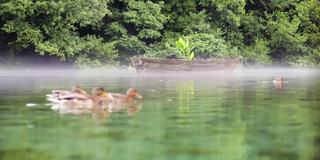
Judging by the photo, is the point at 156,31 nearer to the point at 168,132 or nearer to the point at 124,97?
the point at 124,97

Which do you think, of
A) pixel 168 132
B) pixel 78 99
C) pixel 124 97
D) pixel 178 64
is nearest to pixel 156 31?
pixel 178 64

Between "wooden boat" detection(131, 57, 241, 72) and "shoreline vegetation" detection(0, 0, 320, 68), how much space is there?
8.69 feet

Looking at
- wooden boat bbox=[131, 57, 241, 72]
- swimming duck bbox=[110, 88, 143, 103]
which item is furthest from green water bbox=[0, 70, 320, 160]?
wooden boat bbox=[131, 57, 241, 72]

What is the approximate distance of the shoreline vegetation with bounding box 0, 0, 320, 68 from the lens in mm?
38250

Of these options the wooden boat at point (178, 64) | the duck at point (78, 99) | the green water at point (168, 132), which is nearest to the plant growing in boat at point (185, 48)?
the wooden boat at point (178, 64)

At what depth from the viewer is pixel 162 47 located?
43656mm

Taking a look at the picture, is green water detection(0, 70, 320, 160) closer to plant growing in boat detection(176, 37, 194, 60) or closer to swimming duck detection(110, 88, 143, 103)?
swimming duck detection(110, 88, 143, 103)

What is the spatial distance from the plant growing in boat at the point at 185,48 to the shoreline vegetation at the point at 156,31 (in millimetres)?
68

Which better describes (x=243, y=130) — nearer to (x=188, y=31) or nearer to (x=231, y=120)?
(x=231, y=120)

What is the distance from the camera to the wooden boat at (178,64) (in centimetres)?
3794

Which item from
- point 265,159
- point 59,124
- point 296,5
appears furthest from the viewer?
point 296,5

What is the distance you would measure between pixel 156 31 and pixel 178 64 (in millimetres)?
4714

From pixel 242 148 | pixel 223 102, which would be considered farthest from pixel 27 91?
pixel 242 148

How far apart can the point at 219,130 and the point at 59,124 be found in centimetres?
271
